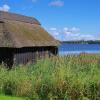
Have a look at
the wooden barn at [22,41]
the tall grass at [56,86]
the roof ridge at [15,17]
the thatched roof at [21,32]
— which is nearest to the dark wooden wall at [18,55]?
the wooden barn at [22,41]

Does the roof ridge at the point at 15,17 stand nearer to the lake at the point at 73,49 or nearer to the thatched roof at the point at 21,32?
the thatched roof at the point at 21,32

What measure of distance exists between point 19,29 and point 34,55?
7.87ft

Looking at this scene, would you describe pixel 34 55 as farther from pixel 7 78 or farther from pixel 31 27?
pixel 7 78

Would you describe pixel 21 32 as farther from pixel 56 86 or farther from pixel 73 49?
pixel 73 49

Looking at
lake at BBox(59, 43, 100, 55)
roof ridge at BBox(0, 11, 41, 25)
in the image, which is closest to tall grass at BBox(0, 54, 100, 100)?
lake at BBox(59, 43, 100, 55)

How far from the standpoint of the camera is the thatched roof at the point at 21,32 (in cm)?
2323

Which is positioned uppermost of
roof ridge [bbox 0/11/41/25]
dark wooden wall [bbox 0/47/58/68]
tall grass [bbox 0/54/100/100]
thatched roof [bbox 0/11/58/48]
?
roof ridge [bbox 0/11/41/25]

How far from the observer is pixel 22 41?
23859 millimetres

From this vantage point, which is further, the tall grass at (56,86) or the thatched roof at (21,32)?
the thatched roof at (21,32)

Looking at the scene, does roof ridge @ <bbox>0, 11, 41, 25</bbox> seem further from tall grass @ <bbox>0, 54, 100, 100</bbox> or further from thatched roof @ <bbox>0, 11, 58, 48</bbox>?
tall grass @ <bbox>0, 54, 100, 100</bbox>

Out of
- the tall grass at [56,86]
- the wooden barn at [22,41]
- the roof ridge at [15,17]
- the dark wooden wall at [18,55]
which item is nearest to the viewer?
the tall grass at [56,86]

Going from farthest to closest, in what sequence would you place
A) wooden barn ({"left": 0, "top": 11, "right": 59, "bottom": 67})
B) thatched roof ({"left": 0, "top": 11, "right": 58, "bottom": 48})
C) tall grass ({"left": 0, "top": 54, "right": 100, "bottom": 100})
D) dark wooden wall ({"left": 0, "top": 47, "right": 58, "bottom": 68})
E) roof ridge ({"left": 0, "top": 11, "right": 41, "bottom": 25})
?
roof ridge ({"left": 0, "top": 11, "right": 41, "bottom": 25}) < thatched roof ({"left": 0, "top": 11, "right": 58, "bottom": 48}) < wooden barn ({"left": 0, "top": 11, "right": 59, "bottom": 67}) < dark wooden wall ({"left": 0, "top": 47, "right": 58, "bottom": 68}) < tall grass ({"left": 0, "top": 54, "right": 100, "bottom": 100})

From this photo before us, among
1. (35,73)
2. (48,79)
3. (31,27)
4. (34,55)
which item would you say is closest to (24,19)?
(31,27)

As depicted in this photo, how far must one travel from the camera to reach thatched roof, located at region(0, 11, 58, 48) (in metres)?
23.2
